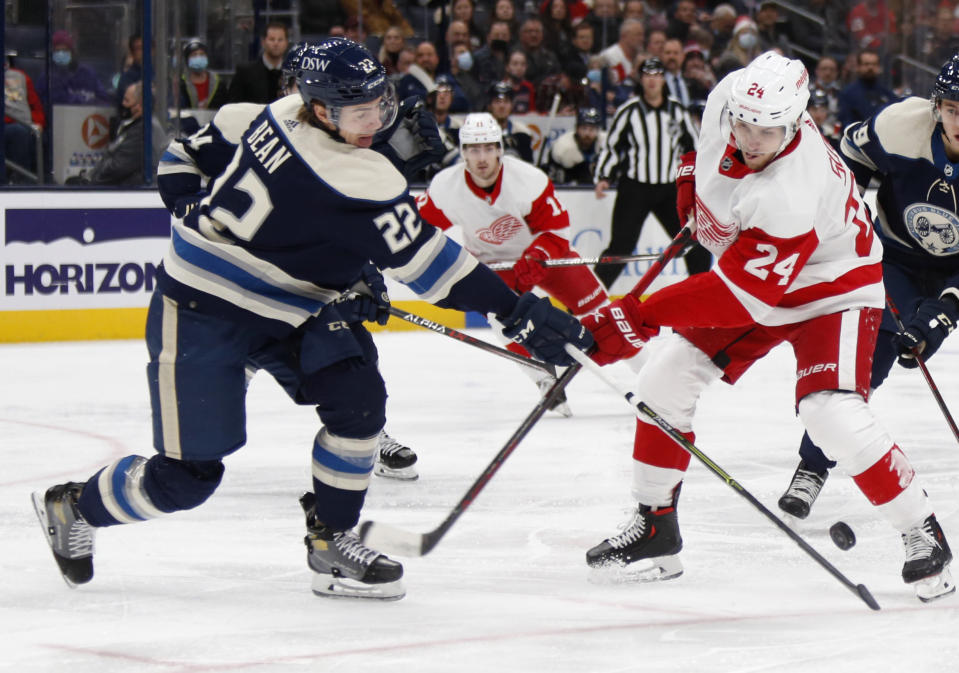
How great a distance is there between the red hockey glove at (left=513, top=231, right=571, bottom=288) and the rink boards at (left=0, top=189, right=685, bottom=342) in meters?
2.29

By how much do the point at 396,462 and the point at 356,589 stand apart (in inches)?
47.1

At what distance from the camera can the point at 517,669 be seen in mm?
2336

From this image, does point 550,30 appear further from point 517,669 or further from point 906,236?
point 517,669

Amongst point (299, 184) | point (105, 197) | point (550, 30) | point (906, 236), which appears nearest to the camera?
point (299, 184)

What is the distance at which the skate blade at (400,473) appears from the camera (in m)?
3.95

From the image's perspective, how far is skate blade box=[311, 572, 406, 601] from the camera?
2754mm

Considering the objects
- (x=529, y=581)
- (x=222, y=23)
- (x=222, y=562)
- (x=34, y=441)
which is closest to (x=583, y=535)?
(x=529, y=581)

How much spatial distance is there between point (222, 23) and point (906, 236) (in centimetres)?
455

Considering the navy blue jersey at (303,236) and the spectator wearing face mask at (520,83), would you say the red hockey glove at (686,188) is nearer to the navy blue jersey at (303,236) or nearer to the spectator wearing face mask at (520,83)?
the navy blue jersey at (303,236)

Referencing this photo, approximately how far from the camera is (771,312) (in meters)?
2.89

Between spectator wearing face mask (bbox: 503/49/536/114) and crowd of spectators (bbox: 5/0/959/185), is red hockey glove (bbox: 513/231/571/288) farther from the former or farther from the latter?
spectator wearing face mask (bbox: 503/49/536/114)

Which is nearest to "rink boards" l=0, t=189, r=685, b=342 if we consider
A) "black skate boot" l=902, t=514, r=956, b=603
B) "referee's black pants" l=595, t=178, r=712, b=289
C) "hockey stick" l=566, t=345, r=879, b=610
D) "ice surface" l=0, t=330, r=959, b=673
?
"ice surface" l=0, t=330, r=959, b=673

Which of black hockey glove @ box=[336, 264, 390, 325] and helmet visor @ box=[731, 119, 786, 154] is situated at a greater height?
helmet visor @ box=[731, 119, 786, 154]

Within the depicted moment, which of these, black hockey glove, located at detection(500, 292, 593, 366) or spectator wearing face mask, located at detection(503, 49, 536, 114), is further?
spectator wearing face mask, located at detection(503, 49, 536, 114)
